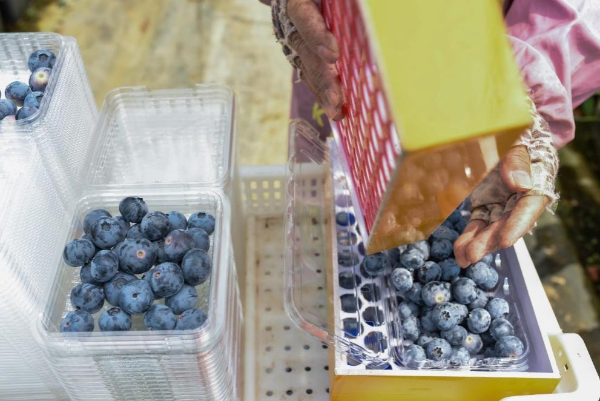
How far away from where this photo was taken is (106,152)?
1.07 m

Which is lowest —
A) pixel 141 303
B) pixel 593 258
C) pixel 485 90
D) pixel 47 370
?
pixel 593 258

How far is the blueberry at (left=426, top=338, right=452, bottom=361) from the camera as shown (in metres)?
0.97

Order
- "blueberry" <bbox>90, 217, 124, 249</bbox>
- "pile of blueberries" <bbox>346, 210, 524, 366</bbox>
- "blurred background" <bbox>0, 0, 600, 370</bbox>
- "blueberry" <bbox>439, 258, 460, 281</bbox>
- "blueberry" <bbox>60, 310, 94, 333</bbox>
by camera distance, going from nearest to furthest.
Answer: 1. "blueberry" <bbox>60, 310, 94, 333</bbox>
2. "blueberry" <bbox>90, 217, 124, 249</bbox>
3. "pile of blueberries" <bbox>346, 210, 524, 366</bbox>
4. "blueberry" <bbox>439, 258, 460, 281</bbox>
5. "blurred background" <bbox>0, 0, 600, 370</bbox>

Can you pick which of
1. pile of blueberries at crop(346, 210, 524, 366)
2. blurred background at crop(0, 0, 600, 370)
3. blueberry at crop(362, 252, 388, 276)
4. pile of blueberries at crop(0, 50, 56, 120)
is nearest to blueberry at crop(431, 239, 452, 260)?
pile of blueberries at crop(346, 210, 524, 366)

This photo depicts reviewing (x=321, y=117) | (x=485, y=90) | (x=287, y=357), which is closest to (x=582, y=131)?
(x=321, y=117)

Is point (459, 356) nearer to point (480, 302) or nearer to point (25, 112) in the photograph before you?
point (480, 302)

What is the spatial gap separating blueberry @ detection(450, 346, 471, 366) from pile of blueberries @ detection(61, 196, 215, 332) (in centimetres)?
45

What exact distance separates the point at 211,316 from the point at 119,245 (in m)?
0.21

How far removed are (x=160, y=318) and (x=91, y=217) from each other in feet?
0.79

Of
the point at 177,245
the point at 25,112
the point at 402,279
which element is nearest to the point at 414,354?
the point at 402,279

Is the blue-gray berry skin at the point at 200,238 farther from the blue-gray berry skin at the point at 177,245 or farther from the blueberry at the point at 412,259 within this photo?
the blueberry at the point at 412,259

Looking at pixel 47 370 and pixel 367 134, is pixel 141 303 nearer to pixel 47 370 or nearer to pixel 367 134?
pixel 47 370

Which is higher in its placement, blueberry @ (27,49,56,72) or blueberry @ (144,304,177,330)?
blueberry @ (27,49,56,72)

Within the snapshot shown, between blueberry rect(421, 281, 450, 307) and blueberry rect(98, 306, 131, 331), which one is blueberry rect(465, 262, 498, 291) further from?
blueberry rect(98, 306, 131, 331)
